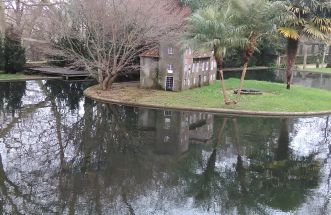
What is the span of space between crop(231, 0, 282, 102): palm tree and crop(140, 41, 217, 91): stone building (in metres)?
5.18

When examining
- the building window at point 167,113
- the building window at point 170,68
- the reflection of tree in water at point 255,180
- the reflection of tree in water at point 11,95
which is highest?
the building window at point 170,68

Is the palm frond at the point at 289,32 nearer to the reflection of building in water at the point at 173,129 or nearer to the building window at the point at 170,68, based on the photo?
the building window at the point at 170,68

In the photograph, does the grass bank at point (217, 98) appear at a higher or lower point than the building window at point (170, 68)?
lower

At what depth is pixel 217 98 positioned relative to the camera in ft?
76.7

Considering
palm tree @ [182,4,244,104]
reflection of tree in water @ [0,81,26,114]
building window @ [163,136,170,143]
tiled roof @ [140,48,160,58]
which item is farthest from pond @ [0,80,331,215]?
tiled roof @ [140,48,160,58]

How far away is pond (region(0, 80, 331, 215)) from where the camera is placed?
32.0 feet

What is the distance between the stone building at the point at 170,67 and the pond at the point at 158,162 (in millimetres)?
5177

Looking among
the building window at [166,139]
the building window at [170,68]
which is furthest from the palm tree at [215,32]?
the building window at [166,139]

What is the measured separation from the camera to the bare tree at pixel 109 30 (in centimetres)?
2391

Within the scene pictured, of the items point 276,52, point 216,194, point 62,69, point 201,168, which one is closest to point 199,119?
point 201,168

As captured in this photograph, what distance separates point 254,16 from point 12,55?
22.2 meters

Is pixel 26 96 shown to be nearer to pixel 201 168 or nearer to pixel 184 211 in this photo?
pixel 201 168

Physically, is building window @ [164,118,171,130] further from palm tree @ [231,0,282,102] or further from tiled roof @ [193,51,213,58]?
tiled roof @ [193,51,213,58]

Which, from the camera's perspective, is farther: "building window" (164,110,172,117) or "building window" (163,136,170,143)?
"building window" (164,110,172,117)
